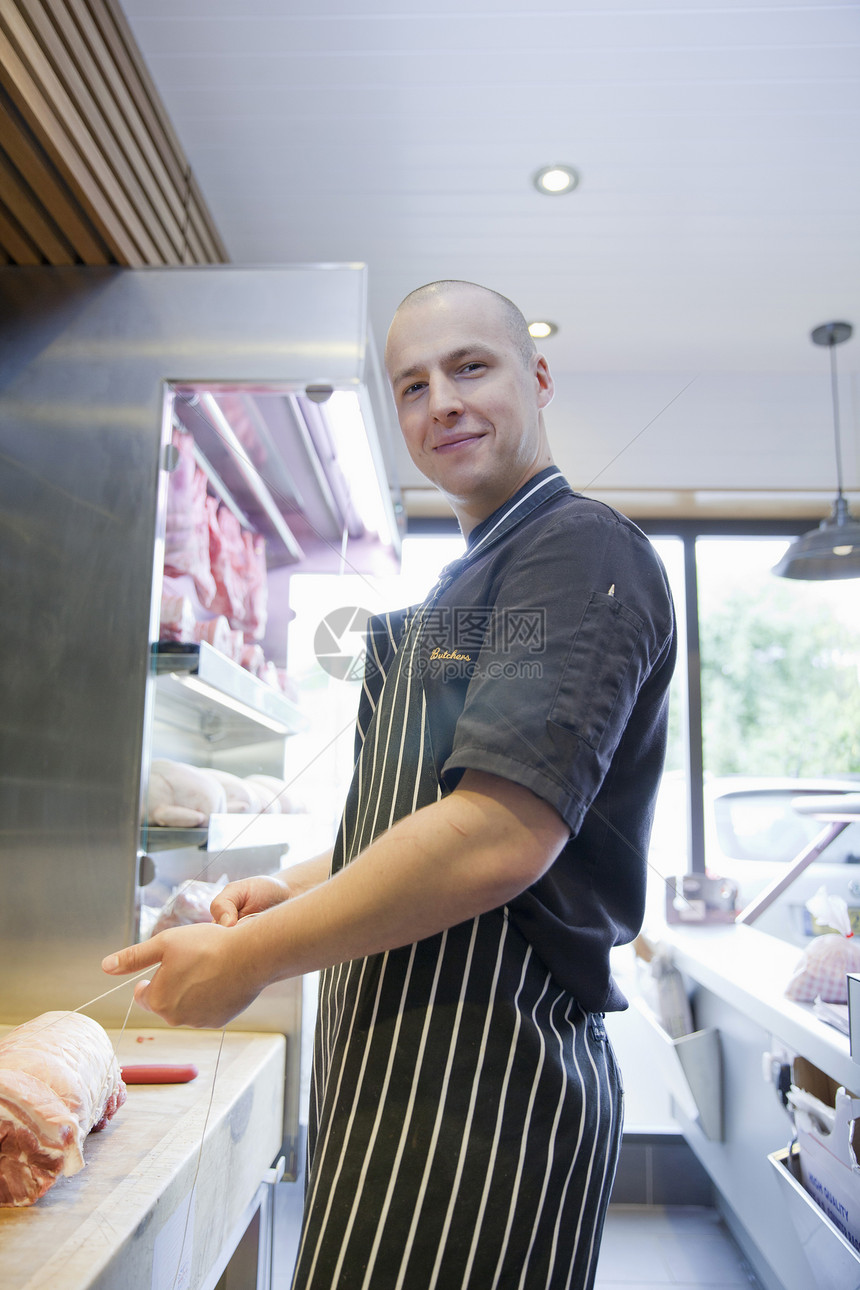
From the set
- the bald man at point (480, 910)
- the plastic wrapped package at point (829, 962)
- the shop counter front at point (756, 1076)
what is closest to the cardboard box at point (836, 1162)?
the shop counter front at point (756, 1076)

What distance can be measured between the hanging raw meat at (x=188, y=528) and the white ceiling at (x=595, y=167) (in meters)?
0.30

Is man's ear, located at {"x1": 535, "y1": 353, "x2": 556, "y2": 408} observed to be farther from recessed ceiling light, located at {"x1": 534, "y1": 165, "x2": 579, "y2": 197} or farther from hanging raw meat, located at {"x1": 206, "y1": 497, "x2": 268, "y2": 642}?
recessed ceiling light, located at {"x1": 534, "y1": 165, "x2": 579, "y2": 197}

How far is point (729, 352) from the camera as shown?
35.3 inches

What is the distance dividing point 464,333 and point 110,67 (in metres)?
0.91

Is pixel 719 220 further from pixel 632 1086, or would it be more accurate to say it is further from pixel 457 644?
pixel 632 1086

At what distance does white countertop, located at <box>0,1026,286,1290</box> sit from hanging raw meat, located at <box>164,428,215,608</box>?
611mm

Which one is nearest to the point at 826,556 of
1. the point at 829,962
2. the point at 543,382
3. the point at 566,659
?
the point at 829,962

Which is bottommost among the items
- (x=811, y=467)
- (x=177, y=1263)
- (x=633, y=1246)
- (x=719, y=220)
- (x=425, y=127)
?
(x=633, y=1246)

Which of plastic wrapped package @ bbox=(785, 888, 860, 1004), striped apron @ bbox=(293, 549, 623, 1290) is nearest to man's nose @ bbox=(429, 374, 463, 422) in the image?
striped apron @ bbox=(293, 549, 623, 1290)

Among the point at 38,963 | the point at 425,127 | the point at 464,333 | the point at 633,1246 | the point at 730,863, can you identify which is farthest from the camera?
the point at 730,863

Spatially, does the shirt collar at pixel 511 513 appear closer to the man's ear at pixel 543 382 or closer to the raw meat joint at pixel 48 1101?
the man's ear at pixel 543 382

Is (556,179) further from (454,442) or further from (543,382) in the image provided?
(454,442)

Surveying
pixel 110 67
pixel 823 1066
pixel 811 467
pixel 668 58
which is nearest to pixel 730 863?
pixel 823 1066

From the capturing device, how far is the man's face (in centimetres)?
71
